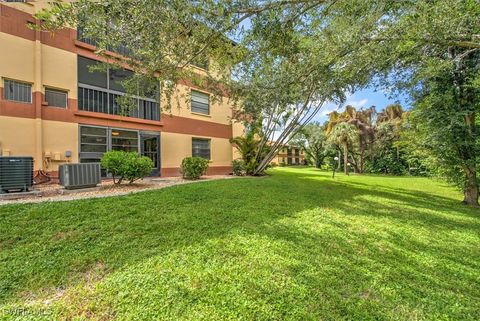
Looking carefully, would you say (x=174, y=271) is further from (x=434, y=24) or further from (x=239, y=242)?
(x=434, y=24)

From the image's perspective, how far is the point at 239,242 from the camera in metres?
3.88

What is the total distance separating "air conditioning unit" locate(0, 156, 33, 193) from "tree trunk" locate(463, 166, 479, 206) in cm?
1485

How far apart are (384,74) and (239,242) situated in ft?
21.0

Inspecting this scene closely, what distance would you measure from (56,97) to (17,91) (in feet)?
3.69

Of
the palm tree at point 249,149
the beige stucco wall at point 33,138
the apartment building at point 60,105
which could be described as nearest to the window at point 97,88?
the apartment building at point 60,105

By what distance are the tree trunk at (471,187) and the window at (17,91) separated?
1671 cm

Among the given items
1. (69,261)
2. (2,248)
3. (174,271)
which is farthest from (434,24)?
(2,248)

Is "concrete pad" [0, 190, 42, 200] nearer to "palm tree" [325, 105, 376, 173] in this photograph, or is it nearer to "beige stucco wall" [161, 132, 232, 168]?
"beige stucco wall" [161, 132, 232, 168]

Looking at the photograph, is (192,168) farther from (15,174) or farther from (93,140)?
(15,174)

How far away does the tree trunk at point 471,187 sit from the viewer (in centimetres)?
838

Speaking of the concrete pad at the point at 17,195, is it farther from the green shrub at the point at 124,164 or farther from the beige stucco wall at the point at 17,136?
the beige stucco wall at the point at 17,136

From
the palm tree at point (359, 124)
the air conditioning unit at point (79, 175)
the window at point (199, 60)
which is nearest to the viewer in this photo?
the window at point (199, 60)

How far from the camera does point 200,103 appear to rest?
1437 centimetres

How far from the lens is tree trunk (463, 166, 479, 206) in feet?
27.5
